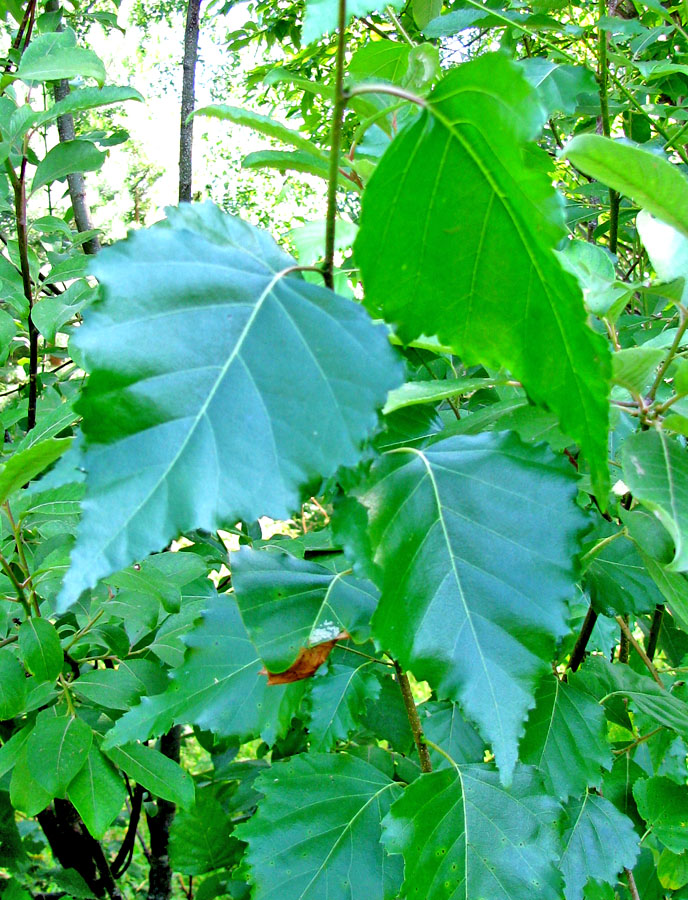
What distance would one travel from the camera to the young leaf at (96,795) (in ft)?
2.79

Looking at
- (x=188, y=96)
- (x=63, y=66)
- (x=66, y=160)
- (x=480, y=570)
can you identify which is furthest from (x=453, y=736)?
(x=188, y=96)

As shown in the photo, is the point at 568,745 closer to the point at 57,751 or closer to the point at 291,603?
the point at 291,603

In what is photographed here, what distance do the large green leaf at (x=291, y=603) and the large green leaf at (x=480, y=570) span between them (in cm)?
12

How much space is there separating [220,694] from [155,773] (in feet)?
1.08

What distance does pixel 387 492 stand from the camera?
49 cm

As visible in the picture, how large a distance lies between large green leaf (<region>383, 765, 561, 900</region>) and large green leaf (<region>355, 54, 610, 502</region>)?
34cm

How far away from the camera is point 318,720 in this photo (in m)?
0.69

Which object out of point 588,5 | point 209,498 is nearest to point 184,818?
point 209,498

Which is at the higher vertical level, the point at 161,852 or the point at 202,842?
the point at 202,842

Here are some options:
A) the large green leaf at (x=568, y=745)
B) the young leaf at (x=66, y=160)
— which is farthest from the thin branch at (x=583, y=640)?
the young leaf at (x=66, y=160)

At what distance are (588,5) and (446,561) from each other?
219 centimetres

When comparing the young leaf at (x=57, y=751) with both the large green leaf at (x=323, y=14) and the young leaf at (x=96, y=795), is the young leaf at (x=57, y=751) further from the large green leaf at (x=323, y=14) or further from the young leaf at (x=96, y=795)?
the large green leaf at (x=323, y=14)

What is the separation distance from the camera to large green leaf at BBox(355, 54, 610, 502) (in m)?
0.39

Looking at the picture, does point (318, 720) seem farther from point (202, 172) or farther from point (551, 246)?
point (202, 172)
